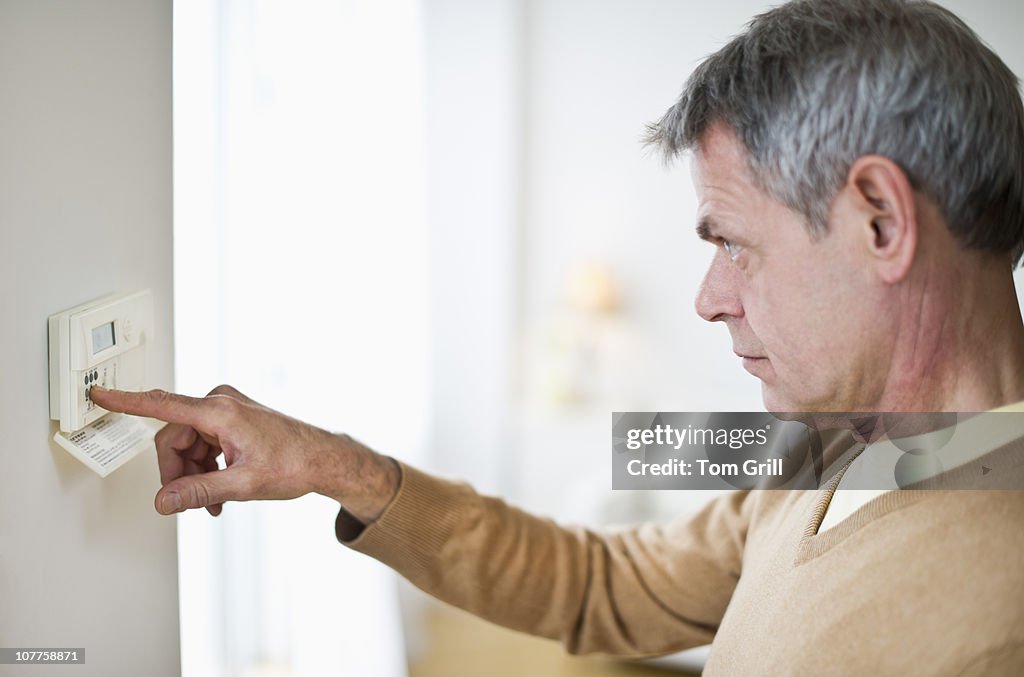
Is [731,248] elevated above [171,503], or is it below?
above

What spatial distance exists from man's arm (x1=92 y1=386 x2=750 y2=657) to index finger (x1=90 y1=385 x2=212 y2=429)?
0.03m

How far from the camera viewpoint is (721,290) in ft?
3.10

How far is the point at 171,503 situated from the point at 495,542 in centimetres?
42

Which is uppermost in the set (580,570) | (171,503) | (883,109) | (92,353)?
(883,109)

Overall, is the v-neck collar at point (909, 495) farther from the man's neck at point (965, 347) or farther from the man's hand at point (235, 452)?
the man's hand at point (235, 452)

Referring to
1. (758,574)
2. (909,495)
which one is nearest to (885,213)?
(909,495)

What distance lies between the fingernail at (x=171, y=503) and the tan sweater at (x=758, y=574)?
245mm

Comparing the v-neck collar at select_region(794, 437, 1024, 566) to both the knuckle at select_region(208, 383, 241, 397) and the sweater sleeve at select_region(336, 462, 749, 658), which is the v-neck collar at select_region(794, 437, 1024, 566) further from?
the knuckle at select_region(208, 383, 241, 397)

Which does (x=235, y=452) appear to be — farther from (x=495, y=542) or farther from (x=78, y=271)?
(x=495, y=542)

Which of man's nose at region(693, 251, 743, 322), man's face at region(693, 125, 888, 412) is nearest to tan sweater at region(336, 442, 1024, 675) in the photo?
man's face at region(693, 125, 888, 412)

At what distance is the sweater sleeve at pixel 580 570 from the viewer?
1122 millimetres

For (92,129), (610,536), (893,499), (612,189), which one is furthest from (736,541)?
(612,189)

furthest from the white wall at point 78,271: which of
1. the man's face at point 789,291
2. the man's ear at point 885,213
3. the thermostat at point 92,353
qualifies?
the man's ear at point 885,213

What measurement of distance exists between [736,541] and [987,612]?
42 cm
